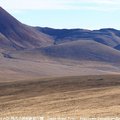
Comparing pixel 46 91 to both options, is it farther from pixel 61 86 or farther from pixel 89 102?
pixel 89 102

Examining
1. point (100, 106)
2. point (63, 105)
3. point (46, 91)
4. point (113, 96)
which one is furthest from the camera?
point (46, 91)

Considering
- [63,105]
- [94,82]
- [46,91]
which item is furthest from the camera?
[94,82]

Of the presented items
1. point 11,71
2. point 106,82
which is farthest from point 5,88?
point 11,71

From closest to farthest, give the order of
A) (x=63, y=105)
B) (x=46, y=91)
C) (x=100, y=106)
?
(x=100, y=106), (x=63, y=105), (x=46, y=91)

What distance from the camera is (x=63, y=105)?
122 ft

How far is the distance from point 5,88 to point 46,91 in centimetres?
835

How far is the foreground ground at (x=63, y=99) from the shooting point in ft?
106

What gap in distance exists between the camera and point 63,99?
42031mm

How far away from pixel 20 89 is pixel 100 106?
79.7 feet

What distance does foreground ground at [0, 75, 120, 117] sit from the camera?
106 feet

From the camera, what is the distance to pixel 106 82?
5747 cm

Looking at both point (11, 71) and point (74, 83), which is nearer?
point (74, 83)

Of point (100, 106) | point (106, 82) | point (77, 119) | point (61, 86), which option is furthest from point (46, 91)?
point (77, 119)

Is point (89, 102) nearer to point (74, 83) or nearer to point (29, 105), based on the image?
point (29, 105)
